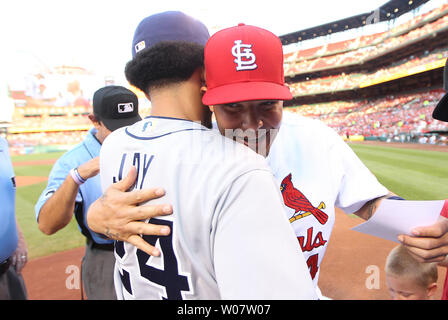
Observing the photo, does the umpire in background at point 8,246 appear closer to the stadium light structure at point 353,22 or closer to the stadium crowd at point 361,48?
the stadium crowd at point 361,48

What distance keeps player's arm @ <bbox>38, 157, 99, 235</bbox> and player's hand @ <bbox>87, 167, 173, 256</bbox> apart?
0.90 metres

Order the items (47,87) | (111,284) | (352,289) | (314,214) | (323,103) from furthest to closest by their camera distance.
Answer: (47,87) < (323,103) < (352,289) < (111,284) < (314,214)

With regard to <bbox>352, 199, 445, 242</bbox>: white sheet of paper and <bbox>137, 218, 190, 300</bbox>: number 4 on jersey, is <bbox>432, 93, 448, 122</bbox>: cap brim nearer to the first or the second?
<bbox>352, 199, 445, 242</bbox>: white sheet of paper

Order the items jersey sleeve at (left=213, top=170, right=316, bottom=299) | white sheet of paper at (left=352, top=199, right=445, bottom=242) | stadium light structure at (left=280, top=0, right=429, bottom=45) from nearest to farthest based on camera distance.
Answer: jersey sleeve at (left=213, top=170, right=316, bottom=299) < white sheet of paper at (left=352, top=199, right=445, bottom=242) < stadium light structure at (left=280, top=0, right=429, bottom=45)

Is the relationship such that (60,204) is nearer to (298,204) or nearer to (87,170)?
(87,170)

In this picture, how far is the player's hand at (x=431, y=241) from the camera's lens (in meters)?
1.05

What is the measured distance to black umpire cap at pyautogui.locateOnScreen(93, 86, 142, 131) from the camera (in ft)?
7.45

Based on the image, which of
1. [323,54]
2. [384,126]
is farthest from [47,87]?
[384,126]

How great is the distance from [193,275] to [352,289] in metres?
3.26

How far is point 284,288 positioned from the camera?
0.58 meters

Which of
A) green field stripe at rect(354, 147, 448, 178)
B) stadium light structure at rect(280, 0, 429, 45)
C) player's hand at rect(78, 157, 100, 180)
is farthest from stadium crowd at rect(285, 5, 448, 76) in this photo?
player's hand at rect(78, 157, 100, 180)

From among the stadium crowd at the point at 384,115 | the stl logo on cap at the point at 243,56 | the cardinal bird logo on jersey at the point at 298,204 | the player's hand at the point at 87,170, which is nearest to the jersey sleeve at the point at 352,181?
the cardinal bird logo on jersey at the point at 298,204

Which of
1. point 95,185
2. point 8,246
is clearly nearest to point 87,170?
point 95,185
